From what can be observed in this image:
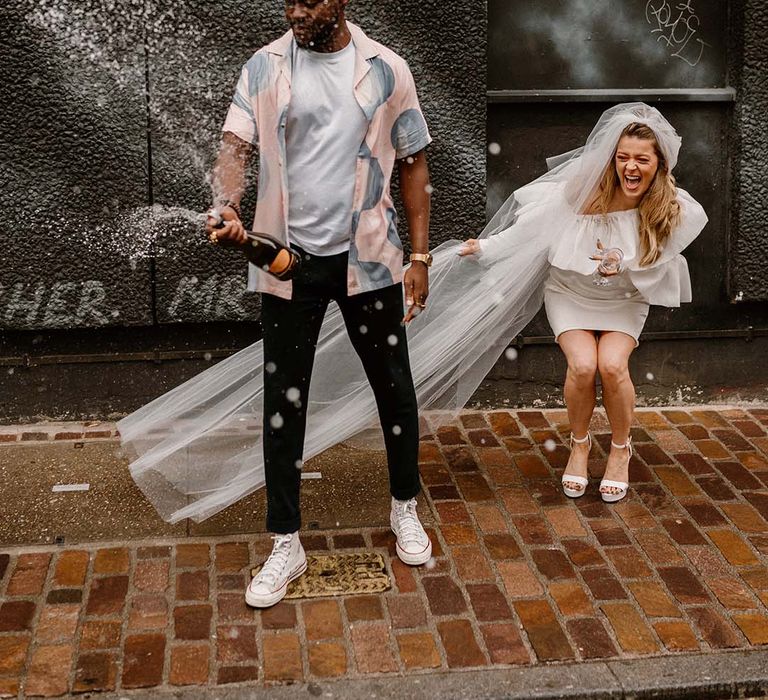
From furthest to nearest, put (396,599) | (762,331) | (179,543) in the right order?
(762,331) → (179,543) → (396,599)

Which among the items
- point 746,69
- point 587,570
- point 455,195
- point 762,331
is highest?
point 746,69

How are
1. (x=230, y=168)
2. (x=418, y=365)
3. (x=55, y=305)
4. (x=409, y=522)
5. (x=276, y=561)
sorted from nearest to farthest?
(x=230, y=168) → (x=276, y=561) → (x=409, y=522) → (x=418, y=365) → (x=55, y=305)

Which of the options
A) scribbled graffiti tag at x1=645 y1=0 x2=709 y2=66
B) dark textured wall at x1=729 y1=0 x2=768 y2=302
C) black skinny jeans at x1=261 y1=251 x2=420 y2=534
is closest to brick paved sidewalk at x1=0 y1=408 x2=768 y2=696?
black skinny jeans at x1=261 y1=251 x2=420 y2=534

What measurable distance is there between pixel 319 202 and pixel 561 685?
64.5 inches

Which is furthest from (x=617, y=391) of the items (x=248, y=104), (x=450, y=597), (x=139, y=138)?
(x=139, y=138)

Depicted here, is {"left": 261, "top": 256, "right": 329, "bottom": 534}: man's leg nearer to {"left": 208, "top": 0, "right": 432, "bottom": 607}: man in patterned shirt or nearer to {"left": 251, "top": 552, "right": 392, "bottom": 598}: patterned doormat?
{"left": 208, "top": 0, "right": 432, "bottom": 607}: man in patterned shirt

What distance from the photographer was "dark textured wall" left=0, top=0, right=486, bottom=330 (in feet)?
14.9

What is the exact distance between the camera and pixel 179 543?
151 inches

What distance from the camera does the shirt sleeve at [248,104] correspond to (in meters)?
3.24

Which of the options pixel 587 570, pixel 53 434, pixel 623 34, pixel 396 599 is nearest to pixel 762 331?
pixel 623 34

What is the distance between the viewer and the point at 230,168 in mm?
3223

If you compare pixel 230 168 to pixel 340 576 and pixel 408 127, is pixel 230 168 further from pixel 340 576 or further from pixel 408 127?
pixel 340 576

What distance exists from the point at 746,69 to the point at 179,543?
3.37 meters

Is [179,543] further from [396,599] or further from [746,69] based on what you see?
[746,69]
